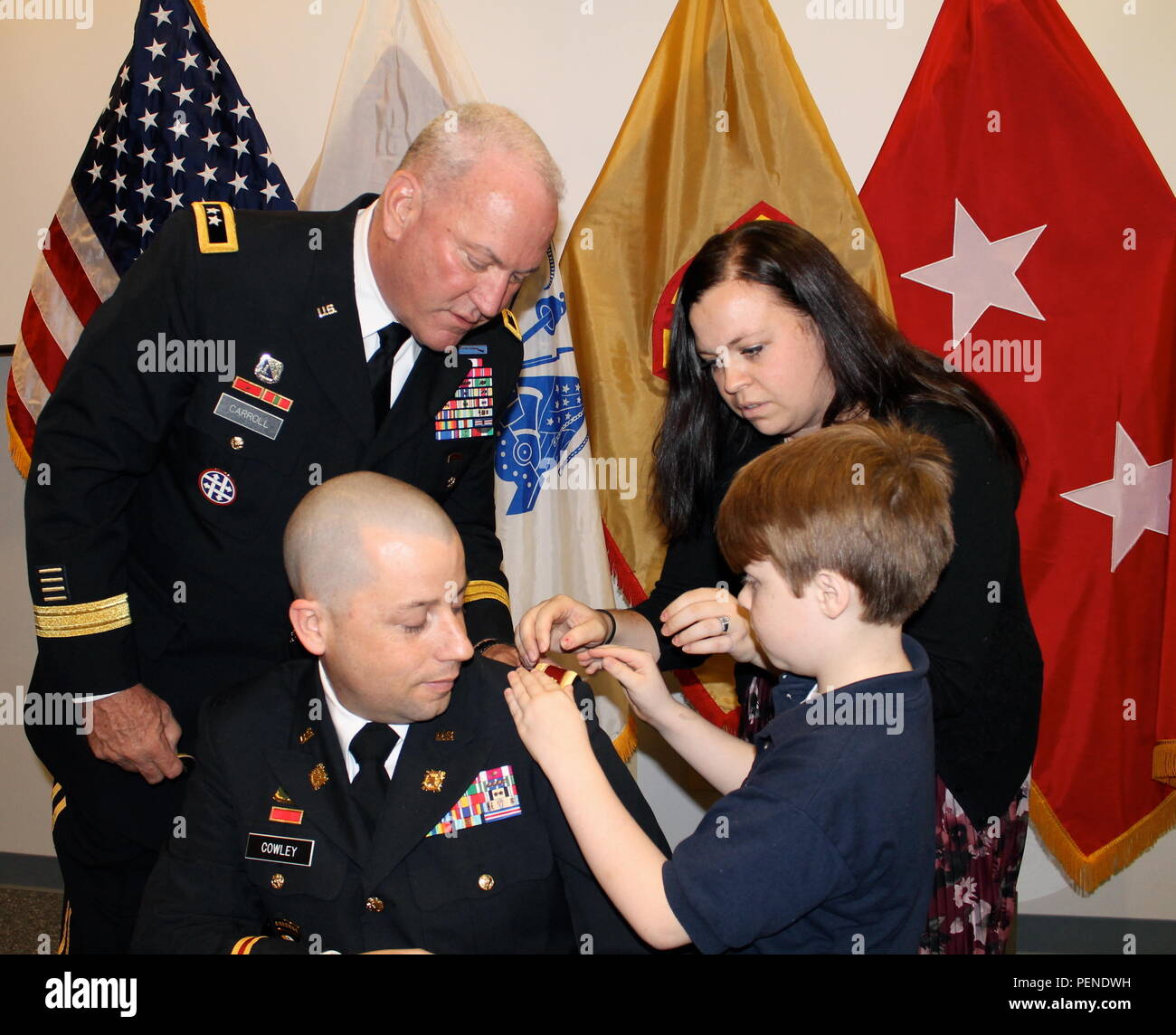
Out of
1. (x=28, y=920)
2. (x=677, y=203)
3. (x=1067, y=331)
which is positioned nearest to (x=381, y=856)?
(x=677, y=203)

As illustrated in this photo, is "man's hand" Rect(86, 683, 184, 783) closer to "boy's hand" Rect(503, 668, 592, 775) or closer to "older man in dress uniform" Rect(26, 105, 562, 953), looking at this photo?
"older man in dress uniform" Rect(26, 105, 562, 953)

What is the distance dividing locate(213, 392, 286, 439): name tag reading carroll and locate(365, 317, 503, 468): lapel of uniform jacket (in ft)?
0.71

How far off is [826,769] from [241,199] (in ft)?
10.1

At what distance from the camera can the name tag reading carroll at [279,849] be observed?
1951mm

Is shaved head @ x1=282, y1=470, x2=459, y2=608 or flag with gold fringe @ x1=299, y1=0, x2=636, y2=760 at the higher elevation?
flag with gold fringe @ x1=299, y1=0, x2=636, y2=760

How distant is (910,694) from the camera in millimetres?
1713

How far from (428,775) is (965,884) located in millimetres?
1189

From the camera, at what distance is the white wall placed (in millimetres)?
3803

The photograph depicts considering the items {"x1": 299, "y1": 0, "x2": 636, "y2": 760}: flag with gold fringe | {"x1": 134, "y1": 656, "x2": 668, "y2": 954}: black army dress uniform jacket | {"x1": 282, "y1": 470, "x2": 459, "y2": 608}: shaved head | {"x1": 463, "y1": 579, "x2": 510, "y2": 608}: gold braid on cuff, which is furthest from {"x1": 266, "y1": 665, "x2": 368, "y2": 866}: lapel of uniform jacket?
{"x1": 299, "y1": 0, "x2": 636, "y2": 760}: flag with gold fringe

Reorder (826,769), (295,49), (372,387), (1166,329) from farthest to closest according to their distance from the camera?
(295,49)
(1166,329)
(372,387)
(826,769)

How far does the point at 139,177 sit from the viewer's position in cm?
371

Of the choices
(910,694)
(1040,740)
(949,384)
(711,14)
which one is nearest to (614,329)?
(711,14)

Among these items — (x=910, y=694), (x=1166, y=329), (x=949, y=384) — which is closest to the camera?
(x=910, y=694)
